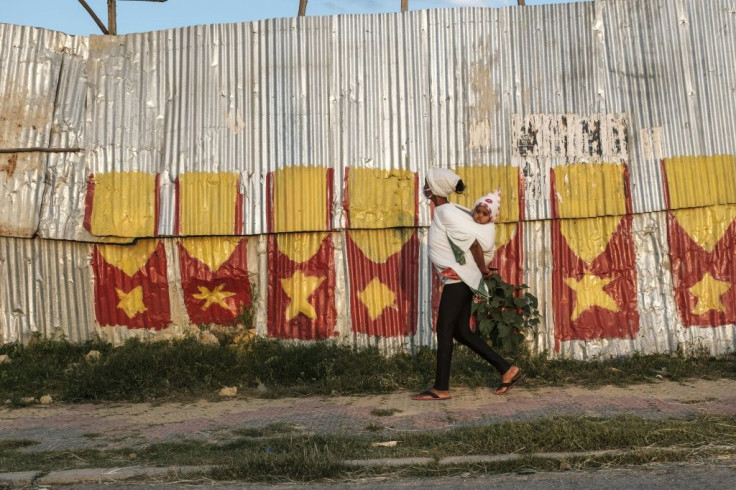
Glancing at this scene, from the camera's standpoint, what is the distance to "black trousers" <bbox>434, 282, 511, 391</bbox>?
697 cm

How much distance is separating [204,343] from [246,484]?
3717mm

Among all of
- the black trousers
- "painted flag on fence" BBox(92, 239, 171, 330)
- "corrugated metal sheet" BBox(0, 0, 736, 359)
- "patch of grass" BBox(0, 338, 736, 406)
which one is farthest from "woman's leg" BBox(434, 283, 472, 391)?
"painted flag on fence" BBox(92, 239, 171, 330)

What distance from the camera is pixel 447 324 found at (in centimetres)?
697

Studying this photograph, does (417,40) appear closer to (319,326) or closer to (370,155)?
(370,155)

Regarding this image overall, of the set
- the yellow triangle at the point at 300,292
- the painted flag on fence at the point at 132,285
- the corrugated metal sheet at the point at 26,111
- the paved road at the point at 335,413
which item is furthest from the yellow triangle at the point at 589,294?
the corrugated metal sheet at the point at 26,111

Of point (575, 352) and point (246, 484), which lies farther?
point (575, 352)

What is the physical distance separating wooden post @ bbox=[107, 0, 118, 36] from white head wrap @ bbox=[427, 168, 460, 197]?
3.93 metres

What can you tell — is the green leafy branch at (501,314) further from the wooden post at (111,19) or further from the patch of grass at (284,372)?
the wooden post at (111,19)

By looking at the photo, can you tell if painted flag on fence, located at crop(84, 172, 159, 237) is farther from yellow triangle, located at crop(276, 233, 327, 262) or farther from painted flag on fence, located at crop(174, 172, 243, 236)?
yellow triangle, located at crop(276, 233, 327, 262)

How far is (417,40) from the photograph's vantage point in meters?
8.55

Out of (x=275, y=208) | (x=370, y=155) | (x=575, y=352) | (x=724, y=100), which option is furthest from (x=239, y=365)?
(x=724, y=100)

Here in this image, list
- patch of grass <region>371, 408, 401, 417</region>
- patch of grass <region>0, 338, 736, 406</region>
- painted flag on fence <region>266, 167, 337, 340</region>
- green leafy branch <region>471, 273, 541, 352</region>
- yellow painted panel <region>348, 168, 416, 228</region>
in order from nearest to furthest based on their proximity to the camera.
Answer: patch of grass <region>371, 408, 401, 417</region>
patch of grass <region>0, 338, 736, 406</region>
green leafy branch <region>471, 273, 541, 352</region>
yellow painted panel <region>348, 168, 416, 228</region>
painted flag on fence <region>266, 167, 337, 340</region>

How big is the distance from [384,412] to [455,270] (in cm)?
120

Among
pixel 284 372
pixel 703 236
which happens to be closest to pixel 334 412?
pixel 284 372
